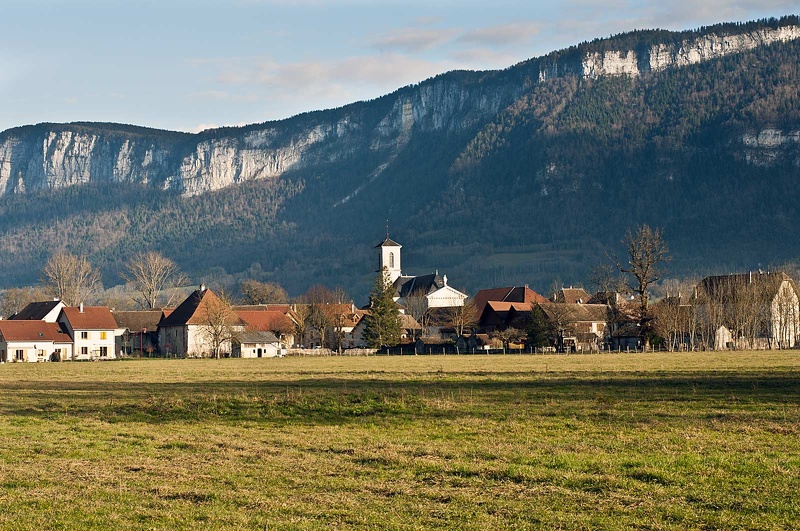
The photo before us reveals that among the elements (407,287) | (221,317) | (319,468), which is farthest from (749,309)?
(319,468)

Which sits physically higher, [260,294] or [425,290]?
[425,290]

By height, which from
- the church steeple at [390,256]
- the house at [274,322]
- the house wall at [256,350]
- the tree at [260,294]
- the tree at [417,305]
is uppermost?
the church steeple at [390,256]

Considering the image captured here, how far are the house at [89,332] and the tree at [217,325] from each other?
366 inches

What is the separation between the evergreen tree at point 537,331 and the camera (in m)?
96.5

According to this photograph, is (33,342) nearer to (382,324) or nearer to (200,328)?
(200,328)

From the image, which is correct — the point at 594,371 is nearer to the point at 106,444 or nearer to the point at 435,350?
the point at 106,444

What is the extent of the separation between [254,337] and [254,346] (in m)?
1.16

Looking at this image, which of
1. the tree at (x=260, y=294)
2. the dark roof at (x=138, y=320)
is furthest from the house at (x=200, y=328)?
the tree at (x=260, y=294)

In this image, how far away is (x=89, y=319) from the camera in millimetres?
107562

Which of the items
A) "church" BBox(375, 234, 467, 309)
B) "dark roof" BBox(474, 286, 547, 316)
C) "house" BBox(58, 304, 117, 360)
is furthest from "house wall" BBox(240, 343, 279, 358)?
"church" BBox(375, 234, 467, 309)

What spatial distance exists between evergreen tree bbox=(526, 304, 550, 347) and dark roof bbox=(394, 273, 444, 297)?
213 ft

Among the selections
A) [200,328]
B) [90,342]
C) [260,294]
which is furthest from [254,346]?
→ [260,294]

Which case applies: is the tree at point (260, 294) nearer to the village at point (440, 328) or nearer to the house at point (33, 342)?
the village at point (440, 328)

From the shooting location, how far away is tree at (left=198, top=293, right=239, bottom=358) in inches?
3816
